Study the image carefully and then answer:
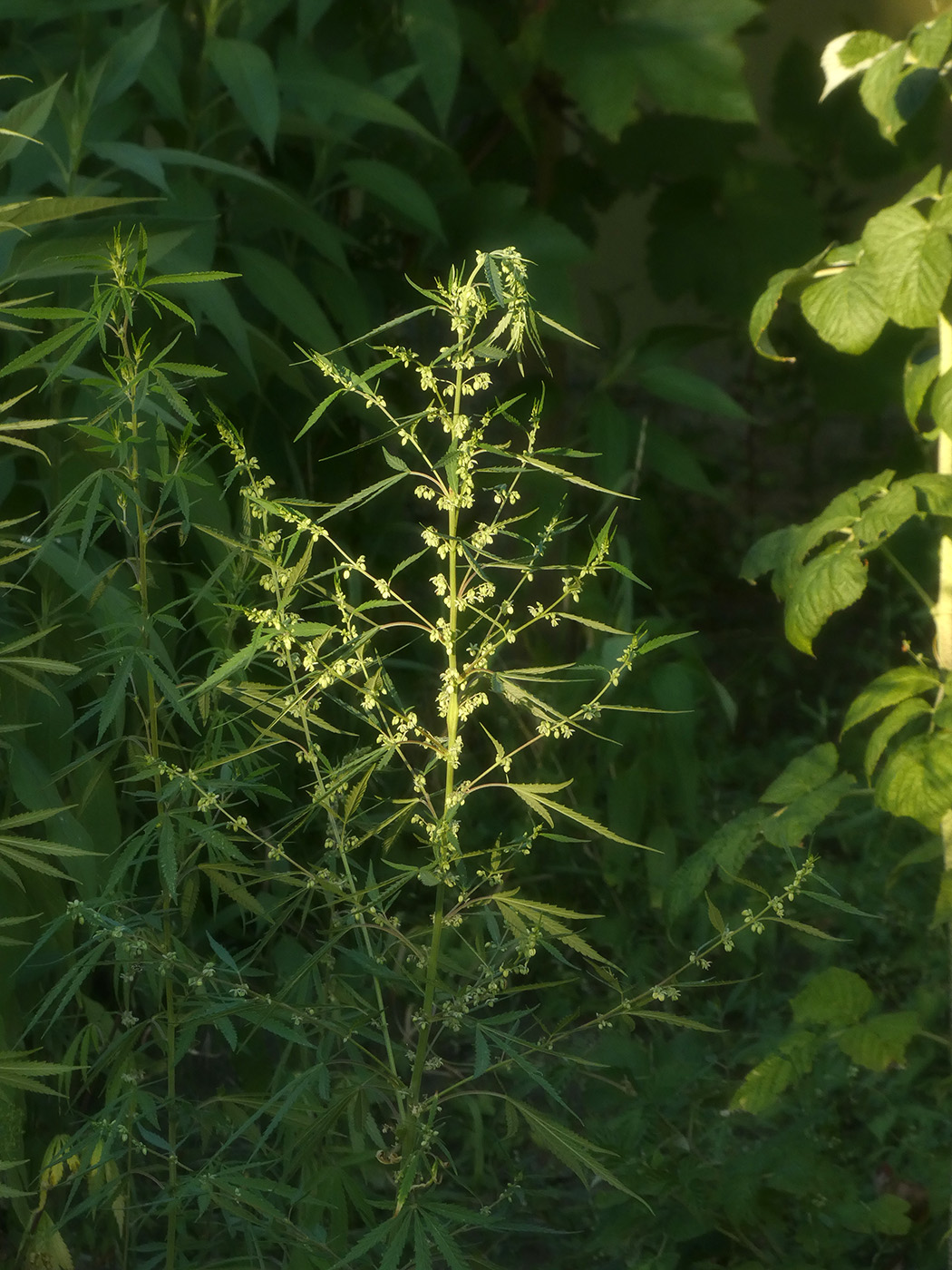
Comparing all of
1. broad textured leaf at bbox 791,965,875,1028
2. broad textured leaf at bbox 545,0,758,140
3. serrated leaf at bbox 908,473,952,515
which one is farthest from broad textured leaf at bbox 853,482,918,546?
broad textured leaf at bbox 545,0,758,140

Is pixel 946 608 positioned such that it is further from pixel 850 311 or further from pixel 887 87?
pixel 887 87

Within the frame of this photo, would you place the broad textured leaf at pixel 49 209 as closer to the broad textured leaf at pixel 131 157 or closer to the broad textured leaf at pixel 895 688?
the broad textured leaf at pixel 131 157

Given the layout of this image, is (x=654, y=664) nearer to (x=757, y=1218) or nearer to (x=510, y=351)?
(x=757, y=1218)

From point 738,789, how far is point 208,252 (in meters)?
1.36

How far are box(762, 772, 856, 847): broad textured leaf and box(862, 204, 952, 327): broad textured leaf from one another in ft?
1.26

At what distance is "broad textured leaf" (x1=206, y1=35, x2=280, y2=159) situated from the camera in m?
1.41

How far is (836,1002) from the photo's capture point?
4.22ft

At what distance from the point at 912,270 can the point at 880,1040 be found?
0.62 meters

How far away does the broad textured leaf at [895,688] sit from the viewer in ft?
4.06

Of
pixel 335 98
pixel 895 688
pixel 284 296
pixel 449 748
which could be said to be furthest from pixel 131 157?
pixel 895 688

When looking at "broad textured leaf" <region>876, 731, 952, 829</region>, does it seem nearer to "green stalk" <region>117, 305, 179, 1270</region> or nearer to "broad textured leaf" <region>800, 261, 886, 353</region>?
"broad textured leaf" <region>800, 261, 886, 353</region>

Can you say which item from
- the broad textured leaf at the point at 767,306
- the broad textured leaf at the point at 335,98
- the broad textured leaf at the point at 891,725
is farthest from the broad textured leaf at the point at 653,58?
the broad textured leaf at the point at 891,725

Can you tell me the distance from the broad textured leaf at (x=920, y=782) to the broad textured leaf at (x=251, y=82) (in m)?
0.79

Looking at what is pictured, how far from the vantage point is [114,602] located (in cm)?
118
